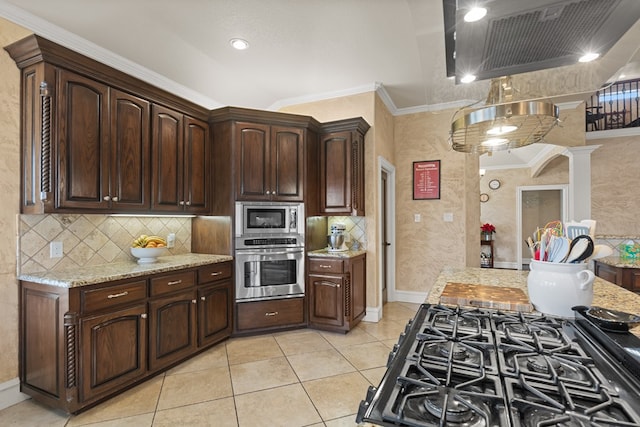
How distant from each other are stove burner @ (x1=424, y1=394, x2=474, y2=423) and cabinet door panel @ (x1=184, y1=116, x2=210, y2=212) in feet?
9.77

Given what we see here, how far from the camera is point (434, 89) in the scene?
1905mm

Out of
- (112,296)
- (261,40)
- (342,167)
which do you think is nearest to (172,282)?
(112,296)

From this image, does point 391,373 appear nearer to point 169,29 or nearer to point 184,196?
point 184,196

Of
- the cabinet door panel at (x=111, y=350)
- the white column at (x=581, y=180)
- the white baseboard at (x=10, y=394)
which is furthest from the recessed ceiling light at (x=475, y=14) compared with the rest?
the white column at (x=581, y=180)

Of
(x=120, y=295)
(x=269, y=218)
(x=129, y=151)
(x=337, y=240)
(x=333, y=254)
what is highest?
(x=129, y=151)

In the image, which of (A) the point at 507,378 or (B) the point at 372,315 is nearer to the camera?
(A) the point at 507,378

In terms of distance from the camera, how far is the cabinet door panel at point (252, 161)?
3.31 meters

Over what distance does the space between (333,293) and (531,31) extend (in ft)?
9.67

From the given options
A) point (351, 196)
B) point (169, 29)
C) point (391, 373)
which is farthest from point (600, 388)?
point (169, 29)

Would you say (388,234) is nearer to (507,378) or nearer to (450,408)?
(507,378)

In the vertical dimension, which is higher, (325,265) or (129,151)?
(129,151)

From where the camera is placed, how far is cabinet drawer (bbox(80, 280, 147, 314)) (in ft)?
6.64

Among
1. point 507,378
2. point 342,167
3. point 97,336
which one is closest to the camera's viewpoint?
point 507,378

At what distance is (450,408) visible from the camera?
59 cm
